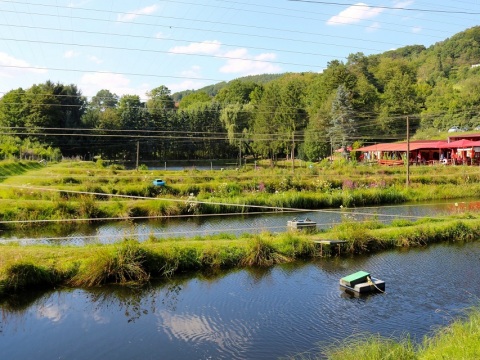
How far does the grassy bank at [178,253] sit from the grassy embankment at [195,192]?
4051 mm

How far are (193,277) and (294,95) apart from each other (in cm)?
5835

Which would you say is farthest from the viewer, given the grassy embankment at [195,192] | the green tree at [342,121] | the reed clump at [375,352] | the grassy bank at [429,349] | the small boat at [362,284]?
the green tree at [342,121]

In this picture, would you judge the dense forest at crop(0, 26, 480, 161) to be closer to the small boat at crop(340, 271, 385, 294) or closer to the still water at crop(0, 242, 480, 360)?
the still water at crop(0, 242, 480, 360)

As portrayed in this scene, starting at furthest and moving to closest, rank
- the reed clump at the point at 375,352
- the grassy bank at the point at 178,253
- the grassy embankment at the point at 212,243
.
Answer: the grassy bank at the point at 178,253 < the grassy embankment at the point at 212,243 < the reed clump at the point at 375,352

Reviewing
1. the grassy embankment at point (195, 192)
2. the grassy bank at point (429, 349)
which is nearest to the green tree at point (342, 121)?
the grassy embankment at point (195, 192)

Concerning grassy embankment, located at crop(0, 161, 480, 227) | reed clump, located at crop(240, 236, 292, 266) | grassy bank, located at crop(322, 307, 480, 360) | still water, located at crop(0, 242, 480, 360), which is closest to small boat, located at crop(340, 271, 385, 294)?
still water, located at crop(0, 242, 480, 360)

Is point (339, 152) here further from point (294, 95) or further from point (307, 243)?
point (307, 243)

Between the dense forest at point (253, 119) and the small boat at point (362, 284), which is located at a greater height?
the dense forest at point (253, 119)

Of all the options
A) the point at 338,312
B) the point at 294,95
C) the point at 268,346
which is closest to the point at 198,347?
the point at 268,346

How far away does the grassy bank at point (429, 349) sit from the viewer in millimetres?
7047

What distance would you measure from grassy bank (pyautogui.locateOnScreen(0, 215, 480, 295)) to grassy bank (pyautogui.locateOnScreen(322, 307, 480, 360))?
6286 millimetres

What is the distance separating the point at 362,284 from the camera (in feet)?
41.0

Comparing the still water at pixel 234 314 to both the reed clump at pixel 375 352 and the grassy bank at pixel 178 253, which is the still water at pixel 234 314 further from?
the reed clump at pixel 375 352

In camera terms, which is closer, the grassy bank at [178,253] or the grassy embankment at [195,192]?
the grassy bank at [178,253]
